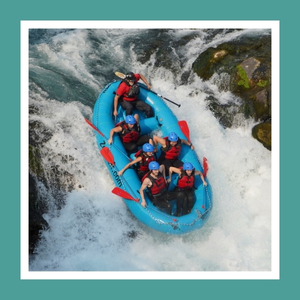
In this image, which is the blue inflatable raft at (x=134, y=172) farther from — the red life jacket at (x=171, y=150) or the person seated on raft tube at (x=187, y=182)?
the red life jacket at (x=171, y=150)

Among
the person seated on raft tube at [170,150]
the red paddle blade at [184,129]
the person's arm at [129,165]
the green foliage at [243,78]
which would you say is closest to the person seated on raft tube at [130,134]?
the person seated on raft tube at [170,150]

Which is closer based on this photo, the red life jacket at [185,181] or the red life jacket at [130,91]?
the red life jacket at [185,181]

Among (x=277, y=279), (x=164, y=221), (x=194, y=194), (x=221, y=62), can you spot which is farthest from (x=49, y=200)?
(x=221, y=62)

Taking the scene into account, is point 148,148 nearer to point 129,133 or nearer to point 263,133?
point 129,133

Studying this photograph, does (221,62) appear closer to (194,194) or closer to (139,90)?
(139,90)

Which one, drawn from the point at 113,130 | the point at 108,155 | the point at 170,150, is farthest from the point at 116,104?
the point at 170,150

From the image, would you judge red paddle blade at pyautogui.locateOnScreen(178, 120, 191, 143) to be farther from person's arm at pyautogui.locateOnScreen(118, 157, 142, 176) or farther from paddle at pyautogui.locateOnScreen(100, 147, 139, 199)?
paddle at pyautogui.locateOnScreen(100, 147, 139, 199)

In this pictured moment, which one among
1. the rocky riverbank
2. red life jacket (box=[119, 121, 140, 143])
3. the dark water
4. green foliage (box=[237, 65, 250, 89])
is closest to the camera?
the dark water

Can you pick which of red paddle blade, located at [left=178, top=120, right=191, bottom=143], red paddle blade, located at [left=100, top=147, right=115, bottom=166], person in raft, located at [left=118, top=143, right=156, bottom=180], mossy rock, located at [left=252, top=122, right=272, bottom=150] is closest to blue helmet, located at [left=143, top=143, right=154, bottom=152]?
person in raft, located at [left=118, top=143, right=156, bottom=180]
